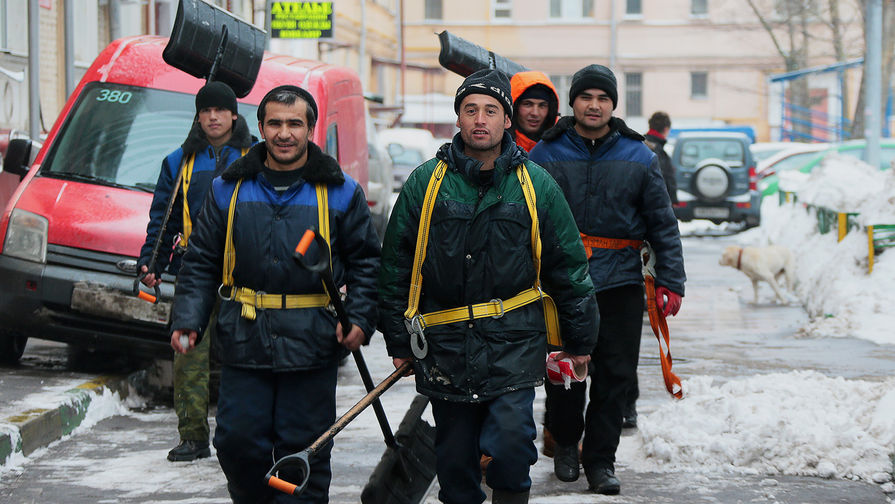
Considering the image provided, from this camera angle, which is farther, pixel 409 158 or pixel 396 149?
pixel 409 158

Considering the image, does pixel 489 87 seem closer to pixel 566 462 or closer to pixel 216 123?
pixel 566 462

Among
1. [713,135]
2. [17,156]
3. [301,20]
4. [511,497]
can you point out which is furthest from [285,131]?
[713,135]

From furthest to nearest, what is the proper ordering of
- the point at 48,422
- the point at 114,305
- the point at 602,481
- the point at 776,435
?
1. the point at 114,305
2. the point at 48,422
3. the point at 776,435
4. the point at 602,481

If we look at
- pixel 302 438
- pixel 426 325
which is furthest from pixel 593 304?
pixel 302 438

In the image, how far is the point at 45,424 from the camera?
7.21m

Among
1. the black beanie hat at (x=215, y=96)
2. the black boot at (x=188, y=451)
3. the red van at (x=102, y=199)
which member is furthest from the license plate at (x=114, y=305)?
the black beanie hat at (x=215, y=96)

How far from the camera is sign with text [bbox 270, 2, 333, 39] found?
25391 millimetres

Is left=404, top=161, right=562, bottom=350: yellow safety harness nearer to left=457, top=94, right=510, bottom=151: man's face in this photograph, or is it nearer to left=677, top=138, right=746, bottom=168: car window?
left=457, top=94, right=510, bottom=151: man's face

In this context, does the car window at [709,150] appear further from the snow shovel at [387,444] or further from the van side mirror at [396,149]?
the snow shovel at [387,444]

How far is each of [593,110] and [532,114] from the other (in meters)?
0.79

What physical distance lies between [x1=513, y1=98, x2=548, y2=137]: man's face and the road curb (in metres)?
2.86

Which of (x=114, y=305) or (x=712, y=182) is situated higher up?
(x=712, y=182)

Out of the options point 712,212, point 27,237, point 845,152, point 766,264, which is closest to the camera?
point 27,237

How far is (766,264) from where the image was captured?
1486cm
